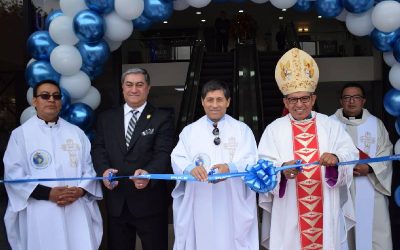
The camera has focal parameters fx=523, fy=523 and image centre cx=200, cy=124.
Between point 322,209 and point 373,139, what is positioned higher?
point 373,139

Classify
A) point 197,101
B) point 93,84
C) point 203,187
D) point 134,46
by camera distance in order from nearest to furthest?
point 203,187 < point 93,84 < point 197,101 < point 134,46

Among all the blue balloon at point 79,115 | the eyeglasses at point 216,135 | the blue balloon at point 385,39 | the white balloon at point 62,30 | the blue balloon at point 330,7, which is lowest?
the eyeglasses at point 216,135

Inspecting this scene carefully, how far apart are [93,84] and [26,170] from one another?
7.52 feet

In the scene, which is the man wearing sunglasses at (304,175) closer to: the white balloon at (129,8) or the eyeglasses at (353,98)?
the eyeglasses at (353,98)

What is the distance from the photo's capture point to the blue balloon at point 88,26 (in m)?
5.23

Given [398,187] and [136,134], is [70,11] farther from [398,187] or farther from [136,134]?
[398,187]

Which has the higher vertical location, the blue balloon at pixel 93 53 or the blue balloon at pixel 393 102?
the blue balloon at pixel 93 53

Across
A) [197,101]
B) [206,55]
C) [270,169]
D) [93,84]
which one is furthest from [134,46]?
[270,169]

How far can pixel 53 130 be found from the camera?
4266 millimetres

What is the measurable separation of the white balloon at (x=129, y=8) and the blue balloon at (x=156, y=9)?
149 millimetres

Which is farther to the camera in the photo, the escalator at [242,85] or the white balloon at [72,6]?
the escalator at [242,85]

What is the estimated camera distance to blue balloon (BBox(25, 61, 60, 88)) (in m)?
5.31

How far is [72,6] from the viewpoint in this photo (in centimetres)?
549

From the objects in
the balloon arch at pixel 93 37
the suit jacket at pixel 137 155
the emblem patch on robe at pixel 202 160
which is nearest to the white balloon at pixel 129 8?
the balloon arch at pixel 93 37
